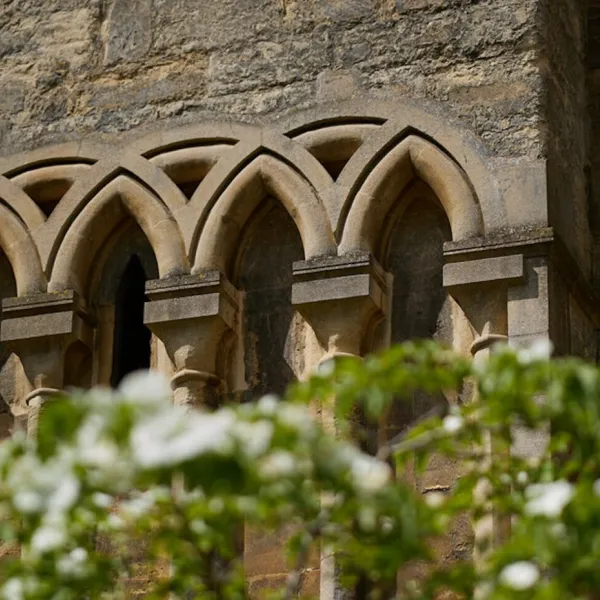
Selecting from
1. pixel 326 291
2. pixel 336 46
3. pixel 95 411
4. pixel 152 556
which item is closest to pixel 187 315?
pixel 326 291

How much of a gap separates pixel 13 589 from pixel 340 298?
3366 millimetres

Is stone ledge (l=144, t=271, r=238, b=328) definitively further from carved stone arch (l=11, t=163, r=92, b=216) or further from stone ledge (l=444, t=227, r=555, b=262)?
stone ledge (l=444, t=227, r=555, b=262)

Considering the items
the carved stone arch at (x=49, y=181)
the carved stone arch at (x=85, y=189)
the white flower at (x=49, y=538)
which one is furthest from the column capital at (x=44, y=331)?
the white flower at (x=49, y=538)

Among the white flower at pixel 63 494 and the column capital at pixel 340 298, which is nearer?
the white flower at pixel 63 494

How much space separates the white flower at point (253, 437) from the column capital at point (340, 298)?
3611 mm

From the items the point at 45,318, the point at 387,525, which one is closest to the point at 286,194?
the point at 45,318

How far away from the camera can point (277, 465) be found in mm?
5645

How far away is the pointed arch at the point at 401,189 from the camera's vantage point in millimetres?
9375

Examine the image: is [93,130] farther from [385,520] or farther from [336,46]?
[385,520]

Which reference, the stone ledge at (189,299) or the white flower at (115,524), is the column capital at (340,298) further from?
the white flower at (115,524)

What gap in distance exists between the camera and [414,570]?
29.2ft

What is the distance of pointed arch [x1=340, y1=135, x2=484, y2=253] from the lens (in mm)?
9375

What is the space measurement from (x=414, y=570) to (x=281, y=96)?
2166 mm

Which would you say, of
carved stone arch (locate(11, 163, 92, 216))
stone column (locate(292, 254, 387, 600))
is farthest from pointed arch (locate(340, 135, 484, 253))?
carved stone arch (locate(11, 163, 92, 216))
